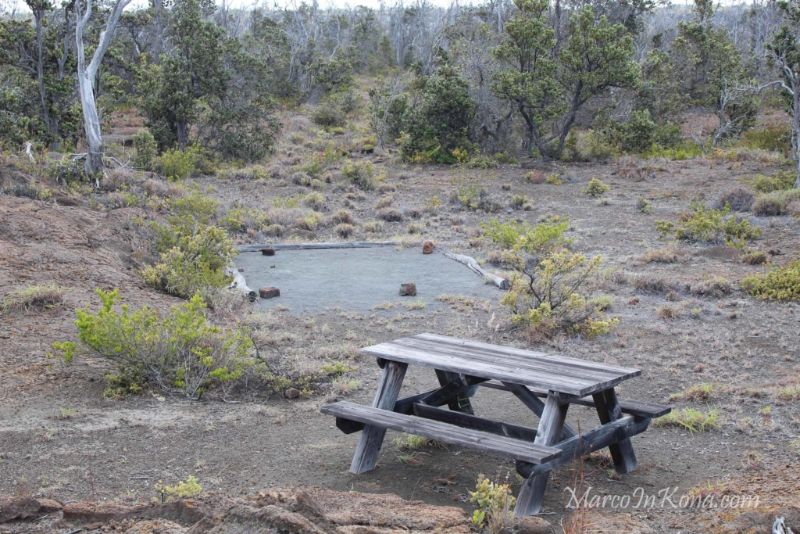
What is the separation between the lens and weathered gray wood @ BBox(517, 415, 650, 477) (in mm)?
4426

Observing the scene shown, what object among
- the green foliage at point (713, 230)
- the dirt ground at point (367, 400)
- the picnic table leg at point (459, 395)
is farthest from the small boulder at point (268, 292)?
the green foliage at point (713, 230)

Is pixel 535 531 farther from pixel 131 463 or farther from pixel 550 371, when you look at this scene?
pixel 131 463

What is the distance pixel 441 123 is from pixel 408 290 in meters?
13.5

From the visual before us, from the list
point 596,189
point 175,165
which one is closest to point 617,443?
point 596,189

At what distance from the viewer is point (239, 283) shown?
10586 millimetres

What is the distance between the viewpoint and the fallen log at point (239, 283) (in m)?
9.91

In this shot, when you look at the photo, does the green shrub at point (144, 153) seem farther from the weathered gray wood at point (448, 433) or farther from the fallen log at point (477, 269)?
the weathered gray wood at point (448, 433)

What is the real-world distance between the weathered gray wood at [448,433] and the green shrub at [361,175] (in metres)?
14.0

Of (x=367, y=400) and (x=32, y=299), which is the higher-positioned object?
(x=32, y=299)

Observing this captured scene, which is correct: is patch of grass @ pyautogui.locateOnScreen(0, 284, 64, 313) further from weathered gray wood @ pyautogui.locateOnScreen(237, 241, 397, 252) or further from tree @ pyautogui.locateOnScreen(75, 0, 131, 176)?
tree @ pyautogui.locateOnScreen(75, 0, 131, 176)

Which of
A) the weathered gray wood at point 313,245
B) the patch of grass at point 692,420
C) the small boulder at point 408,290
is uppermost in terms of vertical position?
the weathered gray wood at point 313,245

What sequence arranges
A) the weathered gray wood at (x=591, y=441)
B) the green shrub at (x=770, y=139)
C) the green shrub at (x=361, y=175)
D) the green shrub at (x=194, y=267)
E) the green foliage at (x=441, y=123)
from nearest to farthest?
the weathered gray wood at (x=591, y=441) < the green shrub at (x=194, y=267) < the green shrub at (x=361, y=175) < the green shrub at (x=770, y=139) < the green foliage at (x=441, y=123)

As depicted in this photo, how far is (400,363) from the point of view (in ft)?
17.9

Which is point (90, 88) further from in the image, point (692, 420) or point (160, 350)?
point (692, 420)
